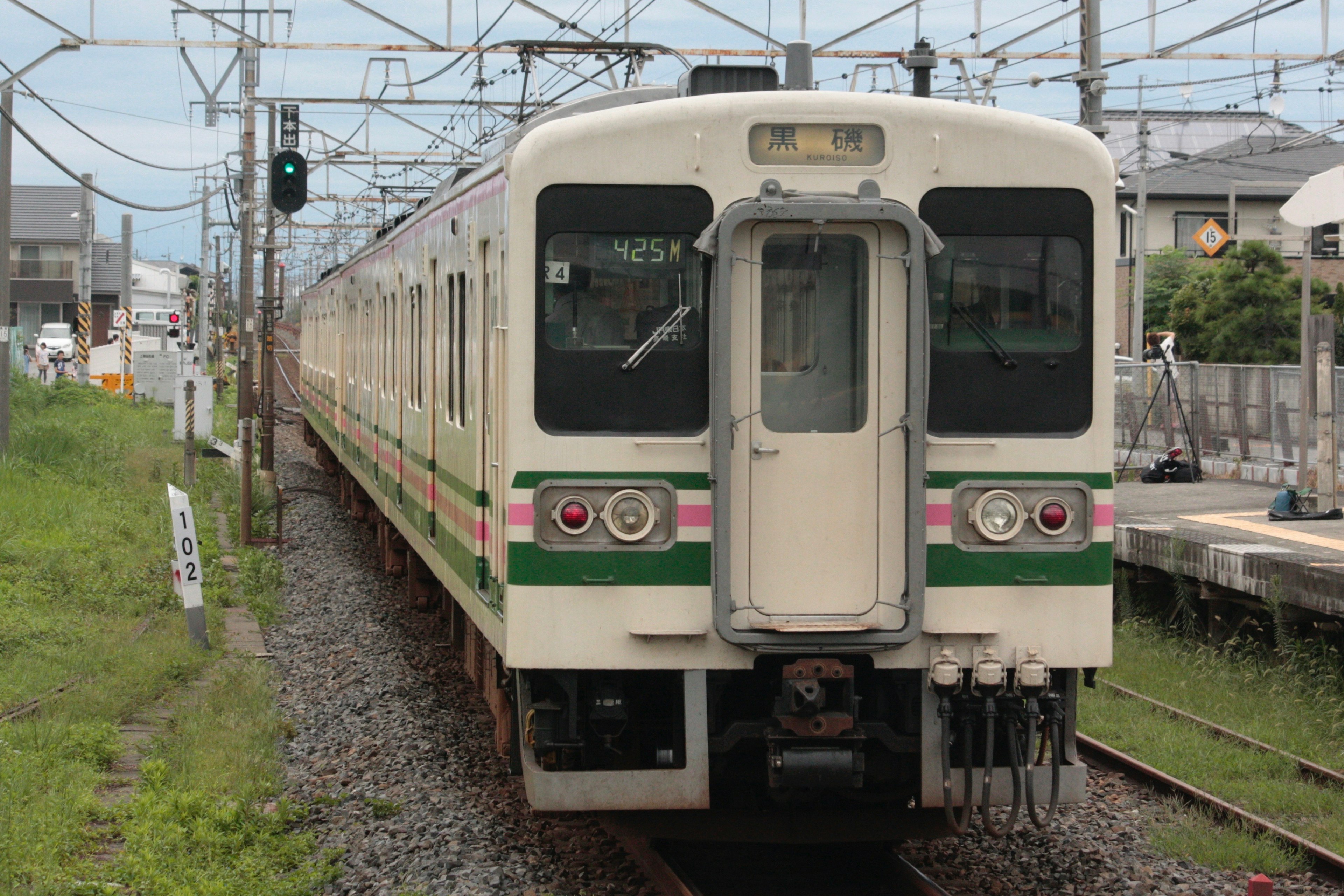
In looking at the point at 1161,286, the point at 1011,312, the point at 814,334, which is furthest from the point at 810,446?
the point at 1161,286

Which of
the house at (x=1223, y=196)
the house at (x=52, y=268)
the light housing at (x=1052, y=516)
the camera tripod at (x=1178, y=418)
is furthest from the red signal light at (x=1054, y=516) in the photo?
the house at (x=52, y=268)

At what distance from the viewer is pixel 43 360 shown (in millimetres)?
47781

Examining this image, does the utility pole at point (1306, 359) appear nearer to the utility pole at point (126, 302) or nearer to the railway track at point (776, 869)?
the railway track at point (776, 869)

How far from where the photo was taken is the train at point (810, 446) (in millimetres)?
5297

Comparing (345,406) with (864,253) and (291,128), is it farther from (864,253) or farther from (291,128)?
(864,253)

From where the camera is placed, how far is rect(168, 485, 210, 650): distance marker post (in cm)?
1048

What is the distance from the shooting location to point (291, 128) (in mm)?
20344

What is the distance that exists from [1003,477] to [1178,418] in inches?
527

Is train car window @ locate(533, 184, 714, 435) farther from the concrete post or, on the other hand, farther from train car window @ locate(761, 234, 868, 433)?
the concrete post

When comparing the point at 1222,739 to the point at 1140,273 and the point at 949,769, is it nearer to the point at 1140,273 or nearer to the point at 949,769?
the point at 949,769

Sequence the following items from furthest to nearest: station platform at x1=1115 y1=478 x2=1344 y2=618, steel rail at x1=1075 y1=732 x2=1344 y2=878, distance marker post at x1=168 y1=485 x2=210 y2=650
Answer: distance marker post at x1=168 y1=485 x2=210 y2=650
station platform at x1=1115 y1=478 x2=1344 y2=618
steel rail at x1=1075 y1=732 x2=1344 y2=878

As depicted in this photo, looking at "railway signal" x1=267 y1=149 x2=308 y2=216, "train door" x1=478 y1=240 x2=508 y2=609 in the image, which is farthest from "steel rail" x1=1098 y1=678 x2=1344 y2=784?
"railway signal" x1=267 y1=149 x2=308 y2=216

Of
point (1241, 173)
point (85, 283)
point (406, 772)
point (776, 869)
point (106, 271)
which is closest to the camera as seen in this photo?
point (776, 869)

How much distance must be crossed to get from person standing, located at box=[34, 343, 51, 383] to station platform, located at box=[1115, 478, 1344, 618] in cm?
3428
